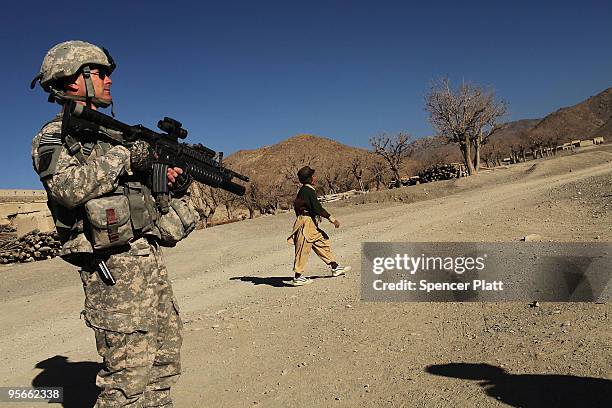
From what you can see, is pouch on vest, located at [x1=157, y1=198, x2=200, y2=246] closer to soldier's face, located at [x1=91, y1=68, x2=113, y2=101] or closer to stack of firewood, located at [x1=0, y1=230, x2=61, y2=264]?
soldier's face, located at [x1=91, y1=68, x2=113, y2=101]

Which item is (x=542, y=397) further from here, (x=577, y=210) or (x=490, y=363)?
(x=577, y=210)

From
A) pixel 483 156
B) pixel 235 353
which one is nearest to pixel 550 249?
pixel 235 353

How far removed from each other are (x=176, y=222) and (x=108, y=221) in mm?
606

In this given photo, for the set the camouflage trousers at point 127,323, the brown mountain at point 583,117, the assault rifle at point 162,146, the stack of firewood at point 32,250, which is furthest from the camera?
the brown mountain at point 583,117

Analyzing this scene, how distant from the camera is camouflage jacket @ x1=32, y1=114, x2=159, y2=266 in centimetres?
287

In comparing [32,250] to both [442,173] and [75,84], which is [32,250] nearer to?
[75,84]

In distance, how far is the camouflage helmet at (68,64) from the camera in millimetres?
3154

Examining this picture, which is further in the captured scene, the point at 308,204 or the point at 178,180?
the point at 308,204

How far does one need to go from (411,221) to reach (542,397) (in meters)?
10.2

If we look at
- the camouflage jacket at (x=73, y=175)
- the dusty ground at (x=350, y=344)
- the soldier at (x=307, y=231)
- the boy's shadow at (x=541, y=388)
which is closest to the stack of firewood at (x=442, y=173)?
the dusty ground at (x=350, y=344)

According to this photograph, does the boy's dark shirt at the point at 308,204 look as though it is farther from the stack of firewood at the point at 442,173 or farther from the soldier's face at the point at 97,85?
the stack of firewood at the point at 442,173

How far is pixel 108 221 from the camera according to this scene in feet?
9.95

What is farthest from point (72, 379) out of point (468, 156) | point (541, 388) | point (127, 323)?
point (468, 156)

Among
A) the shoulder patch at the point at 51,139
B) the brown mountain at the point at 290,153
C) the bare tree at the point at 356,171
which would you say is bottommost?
the shoulder patch at the point at 51,139
